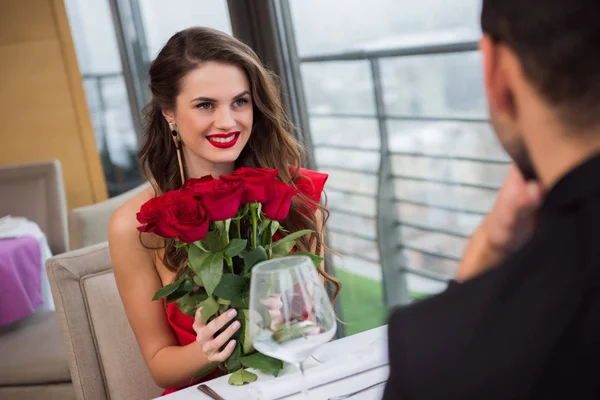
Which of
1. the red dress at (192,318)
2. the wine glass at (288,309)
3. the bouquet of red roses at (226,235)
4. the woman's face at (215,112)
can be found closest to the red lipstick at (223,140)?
the woman's face at (215,112)

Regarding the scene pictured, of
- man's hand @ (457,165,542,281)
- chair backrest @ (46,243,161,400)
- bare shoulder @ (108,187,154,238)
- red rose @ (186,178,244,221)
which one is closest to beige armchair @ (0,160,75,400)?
chair backrest @ (46,243,161,400)

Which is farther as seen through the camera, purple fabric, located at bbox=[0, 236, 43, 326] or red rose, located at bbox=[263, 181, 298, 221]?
purple fabric, located at bbox=[0, 236, 43, 326]

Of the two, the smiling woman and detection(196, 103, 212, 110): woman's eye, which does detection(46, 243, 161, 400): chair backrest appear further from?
detection(196, 103, 212, 110): woman's eye

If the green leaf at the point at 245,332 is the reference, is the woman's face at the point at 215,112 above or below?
above

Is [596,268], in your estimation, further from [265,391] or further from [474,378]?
[265,391]

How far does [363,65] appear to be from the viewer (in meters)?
4.00

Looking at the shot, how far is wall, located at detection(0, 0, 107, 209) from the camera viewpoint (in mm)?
5844

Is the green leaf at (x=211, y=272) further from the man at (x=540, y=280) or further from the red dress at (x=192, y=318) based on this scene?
the man at (x=540, y=280)

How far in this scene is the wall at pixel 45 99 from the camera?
584 cm

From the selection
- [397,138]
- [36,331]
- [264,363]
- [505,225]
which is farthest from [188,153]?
[397,138]

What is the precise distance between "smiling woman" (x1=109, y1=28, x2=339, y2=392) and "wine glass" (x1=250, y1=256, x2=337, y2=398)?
75cm

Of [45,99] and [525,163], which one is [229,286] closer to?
[525,163]

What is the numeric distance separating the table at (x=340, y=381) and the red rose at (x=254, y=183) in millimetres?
309

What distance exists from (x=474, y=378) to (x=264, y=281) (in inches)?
18.0
